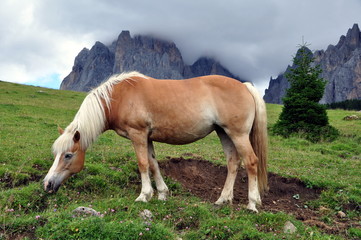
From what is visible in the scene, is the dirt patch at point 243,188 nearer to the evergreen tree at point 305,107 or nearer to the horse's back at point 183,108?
the horse's back at point 183,108

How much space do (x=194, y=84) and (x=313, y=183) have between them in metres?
4.38

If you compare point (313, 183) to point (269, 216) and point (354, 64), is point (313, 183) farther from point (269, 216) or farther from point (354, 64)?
point (354, 64)

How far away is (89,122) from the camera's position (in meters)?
5.47

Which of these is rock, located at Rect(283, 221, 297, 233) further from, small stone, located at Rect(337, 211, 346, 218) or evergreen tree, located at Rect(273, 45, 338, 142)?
evergreen tree, located at Rect(273, 45, 338, 142)

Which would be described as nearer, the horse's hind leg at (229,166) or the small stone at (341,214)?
the small stone at (341,214)

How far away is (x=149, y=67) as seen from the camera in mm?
168500

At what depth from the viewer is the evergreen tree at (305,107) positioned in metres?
15.4

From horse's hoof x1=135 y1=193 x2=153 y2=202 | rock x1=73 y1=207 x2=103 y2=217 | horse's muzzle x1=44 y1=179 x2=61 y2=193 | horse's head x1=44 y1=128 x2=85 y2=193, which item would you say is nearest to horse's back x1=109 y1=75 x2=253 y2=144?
horse's head x1=44 y1=128 x2=85 y2=193

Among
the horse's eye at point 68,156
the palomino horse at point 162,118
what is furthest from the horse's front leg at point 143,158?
the horse's eye at point 68,156

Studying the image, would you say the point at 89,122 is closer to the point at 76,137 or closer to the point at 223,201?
the point at 76,137

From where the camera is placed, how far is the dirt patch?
548 cm

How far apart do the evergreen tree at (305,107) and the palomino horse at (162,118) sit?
36.9 ft

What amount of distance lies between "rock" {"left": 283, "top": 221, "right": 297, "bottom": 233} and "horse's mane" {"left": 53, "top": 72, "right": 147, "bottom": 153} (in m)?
3.94

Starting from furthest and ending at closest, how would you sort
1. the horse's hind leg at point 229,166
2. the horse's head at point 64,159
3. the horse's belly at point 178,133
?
1. the horse's hind leg at point 229,166
2. the horse's belly at point 178,133
3. the horse's head at point 64,159
